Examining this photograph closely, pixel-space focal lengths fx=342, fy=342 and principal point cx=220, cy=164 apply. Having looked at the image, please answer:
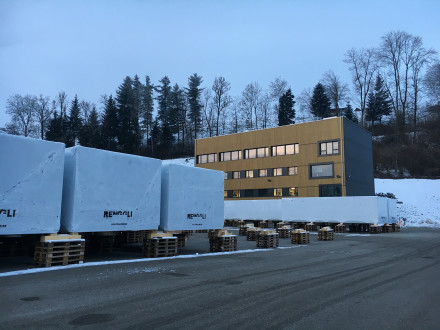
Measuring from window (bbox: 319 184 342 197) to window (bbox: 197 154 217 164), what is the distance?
16.6 metres

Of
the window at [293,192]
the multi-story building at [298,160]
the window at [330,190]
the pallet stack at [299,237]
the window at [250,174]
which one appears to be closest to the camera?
the pallet stack at [299,237]

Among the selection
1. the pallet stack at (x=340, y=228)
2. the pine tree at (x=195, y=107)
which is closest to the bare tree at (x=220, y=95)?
the pine tree at (x=195, y=107)

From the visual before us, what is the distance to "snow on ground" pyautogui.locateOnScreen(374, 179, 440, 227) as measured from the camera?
37.8 m

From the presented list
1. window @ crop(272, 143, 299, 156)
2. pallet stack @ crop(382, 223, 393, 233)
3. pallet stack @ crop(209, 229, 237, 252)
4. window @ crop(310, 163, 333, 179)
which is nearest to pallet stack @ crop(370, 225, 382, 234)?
pallet stack @ crop(382, 223, 393, 233)

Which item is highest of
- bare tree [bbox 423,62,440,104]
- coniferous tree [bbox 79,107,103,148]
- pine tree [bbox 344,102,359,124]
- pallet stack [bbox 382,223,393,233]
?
Answer: bare tree [bbox 423,62,440,104]

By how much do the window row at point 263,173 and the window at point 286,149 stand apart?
5.99 ft

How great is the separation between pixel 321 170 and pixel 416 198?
14803 mm

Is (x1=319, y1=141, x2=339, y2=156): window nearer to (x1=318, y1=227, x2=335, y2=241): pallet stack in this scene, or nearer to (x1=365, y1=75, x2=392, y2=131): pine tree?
(x1=318, y1=227, x2=335, y2=241): pallet stack

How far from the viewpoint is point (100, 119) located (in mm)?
66625

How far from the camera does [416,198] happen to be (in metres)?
Result: 43.0

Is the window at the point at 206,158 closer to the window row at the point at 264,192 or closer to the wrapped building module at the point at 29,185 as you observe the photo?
the window row at the point at 264,192

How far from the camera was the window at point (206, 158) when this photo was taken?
160 feet

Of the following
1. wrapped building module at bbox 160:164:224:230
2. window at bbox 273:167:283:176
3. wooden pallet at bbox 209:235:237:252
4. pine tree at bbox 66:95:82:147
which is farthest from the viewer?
pine tree at bbox 66:95:82:147

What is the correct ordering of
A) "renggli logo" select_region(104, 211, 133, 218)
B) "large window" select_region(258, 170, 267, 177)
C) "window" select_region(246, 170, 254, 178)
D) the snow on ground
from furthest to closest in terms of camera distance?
"window" select_region(246, 170, 254, 178)
"large window" select_region(258, 170, 267, 177)
the snow on ground
"renggli logo" select_region(104, 211, 133, 218)
